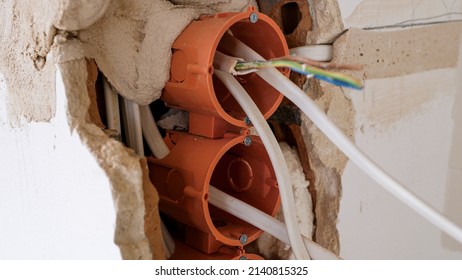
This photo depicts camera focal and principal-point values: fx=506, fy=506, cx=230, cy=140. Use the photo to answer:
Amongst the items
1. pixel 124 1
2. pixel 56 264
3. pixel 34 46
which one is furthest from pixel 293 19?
pixel 56 264

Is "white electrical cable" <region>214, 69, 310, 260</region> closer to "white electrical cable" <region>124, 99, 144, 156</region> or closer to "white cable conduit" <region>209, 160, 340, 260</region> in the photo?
"white cable conduit" <region>209, 160, 340, 260</region>

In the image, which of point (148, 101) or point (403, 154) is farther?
point (403, 154)

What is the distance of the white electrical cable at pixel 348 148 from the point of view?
0.69 m

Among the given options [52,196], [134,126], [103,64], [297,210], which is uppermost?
[103,64]

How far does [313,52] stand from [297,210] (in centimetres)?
34

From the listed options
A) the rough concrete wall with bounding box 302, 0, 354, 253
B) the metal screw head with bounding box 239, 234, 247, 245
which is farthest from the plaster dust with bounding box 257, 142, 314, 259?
the metal screw head with bounding box 239, 234, 247, 245

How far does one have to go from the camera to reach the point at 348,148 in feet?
2.39

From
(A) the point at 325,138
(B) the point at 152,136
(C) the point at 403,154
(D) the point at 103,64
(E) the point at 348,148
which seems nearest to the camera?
(E) the point at 348,148

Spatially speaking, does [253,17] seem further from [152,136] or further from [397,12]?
[397,12]

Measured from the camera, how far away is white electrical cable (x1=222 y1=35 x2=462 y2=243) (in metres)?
0.69

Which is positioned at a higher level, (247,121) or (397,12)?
(397,12)

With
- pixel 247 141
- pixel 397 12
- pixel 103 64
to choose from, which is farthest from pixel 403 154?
pixel 103 64

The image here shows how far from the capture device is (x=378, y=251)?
125 centimetres

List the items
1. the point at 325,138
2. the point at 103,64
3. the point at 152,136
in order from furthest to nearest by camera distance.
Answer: the point at 325,138 < the point at 152,136 < the point at 103,64
